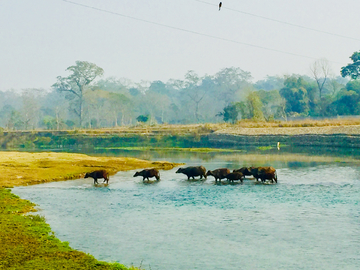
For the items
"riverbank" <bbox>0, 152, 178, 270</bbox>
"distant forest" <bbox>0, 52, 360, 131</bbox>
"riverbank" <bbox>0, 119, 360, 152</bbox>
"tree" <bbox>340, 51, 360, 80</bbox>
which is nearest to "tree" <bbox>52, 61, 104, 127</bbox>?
"distant forest" <bbox>0, 52, 360, 131</bbox>

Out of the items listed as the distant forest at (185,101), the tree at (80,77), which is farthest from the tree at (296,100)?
the tree at (80,77)

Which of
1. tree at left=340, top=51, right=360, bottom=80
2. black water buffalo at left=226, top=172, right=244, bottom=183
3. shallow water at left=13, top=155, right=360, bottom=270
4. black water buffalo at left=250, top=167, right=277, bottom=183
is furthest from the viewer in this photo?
tree at left=340, top=51, right=360, bottom=80

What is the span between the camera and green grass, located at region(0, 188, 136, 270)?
10.6m

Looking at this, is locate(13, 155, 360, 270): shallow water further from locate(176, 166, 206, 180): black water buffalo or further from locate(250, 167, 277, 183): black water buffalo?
locate(176, 166, 206, 180): black water buffalo

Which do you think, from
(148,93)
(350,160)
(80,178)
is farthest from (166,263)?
(148,93)

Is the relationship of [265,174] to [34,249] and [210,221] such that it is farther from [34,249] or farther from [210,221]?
[34,249]

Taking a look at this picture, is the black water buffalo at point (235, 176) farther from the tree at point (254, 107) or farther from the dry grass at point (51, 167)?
the tree at point (254, 107)

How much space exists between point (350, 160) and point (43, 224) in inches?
1083

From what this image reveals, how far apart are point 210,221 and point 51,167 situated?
54.4ft

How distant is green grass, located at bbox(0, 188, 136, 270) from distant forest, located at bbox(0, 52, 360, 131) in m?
61.2

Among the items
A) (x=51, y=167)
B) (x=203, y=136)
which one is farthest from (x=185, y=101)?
(x=51, y=167)

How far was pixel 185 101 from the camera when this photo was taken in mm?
122938

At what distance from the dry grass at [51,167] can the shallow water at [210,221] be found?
1566 millimetres

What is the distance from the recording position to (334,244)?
1276 centimetres
